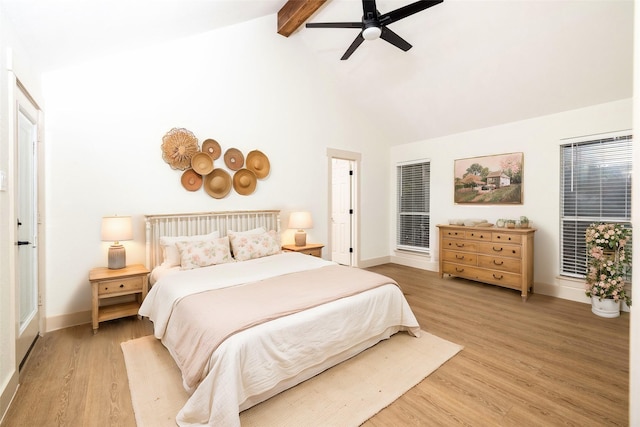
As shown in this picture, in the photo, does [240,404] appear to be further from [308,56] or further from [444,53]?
[308,56]

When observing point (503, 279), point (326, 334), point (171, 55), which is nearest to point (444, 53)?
point (503, 279)

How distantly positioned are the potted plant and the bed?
232cm

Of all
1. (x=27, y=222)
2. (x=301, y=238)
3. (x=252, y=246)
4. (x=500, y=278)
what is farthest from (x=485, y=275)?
(x=27, y=222)

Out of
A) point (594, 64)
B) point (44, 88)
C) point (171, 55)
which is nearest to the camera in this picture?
point (44, 88)

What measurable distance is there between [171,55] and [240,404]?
3.83 metres

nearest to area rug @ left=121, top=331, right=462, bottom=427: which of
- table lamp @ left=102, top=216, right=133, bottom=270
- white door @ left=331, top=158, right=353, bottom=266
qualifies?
table lamp @ left=102, top=216, right=133, bottom=270

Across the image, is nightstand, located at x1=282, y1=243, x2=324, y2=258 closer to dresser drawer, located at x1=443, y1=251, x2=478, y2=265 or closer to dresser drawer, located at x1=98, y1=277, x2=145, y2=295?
dresser drawer, located at x1=98, y1=277, x2=145, y2=295

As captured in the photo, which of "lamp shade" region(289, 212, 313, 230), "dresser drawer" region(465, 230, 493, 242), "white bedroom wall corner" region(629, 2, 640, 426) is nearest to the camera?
"white bedroom wall corner" region(629, 2, 640, 426)

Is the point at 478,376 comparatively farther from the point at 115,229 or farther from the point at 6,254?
the point at 115,229

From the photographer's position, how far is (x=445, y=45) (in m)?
3.69

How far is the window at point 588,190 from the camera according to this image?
3.52 m

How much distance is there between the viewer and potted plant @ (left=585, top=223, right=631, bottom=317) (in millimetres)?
3229

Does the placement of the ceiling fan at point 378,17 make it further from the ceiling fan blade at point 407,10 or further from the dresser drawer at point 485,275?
the dresser drawer at point 485,275

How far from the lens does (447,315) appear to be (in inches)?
133
